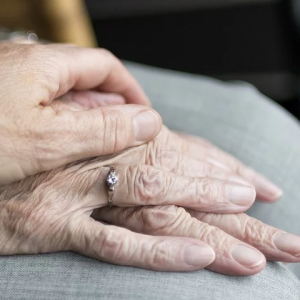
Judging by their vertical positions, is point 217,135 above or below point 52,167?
below

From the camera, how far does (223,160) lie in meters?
0.88

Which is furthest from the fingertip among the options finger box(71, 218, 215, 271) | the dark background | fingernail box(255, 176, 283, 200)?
the dark background

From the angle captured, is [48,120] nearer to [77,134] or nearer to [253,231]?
[77,134]

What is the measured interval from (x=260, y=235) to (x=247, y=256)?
0.06 metres

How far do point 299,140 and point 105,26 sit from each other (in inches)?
53.5

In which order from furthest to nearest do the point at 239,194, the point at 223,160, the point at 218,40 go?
the point at 218,40
the point at 223,160
the point at 239,194

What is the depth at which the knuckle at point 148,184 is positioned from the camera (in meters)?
0.72

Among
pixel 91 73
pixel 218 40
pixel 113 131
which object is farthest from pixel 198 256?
pixel 218 40

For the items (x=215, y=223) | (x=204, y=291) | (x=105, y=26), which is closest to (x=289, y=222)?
(x=215, y=223)

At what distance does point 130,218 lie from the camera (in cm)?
73

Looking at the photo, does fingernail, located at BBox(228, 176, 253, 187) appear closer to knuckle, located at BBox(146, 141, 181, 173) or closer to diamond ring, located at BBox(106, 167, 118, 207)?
knuckle, located at BBox(146, 141, 181, 173)

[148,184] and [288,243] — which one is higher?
[148,184]

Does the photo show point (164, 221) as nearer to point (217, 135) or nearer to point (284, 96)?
point (217, 135)

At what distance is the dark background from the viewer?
78.9 inches
